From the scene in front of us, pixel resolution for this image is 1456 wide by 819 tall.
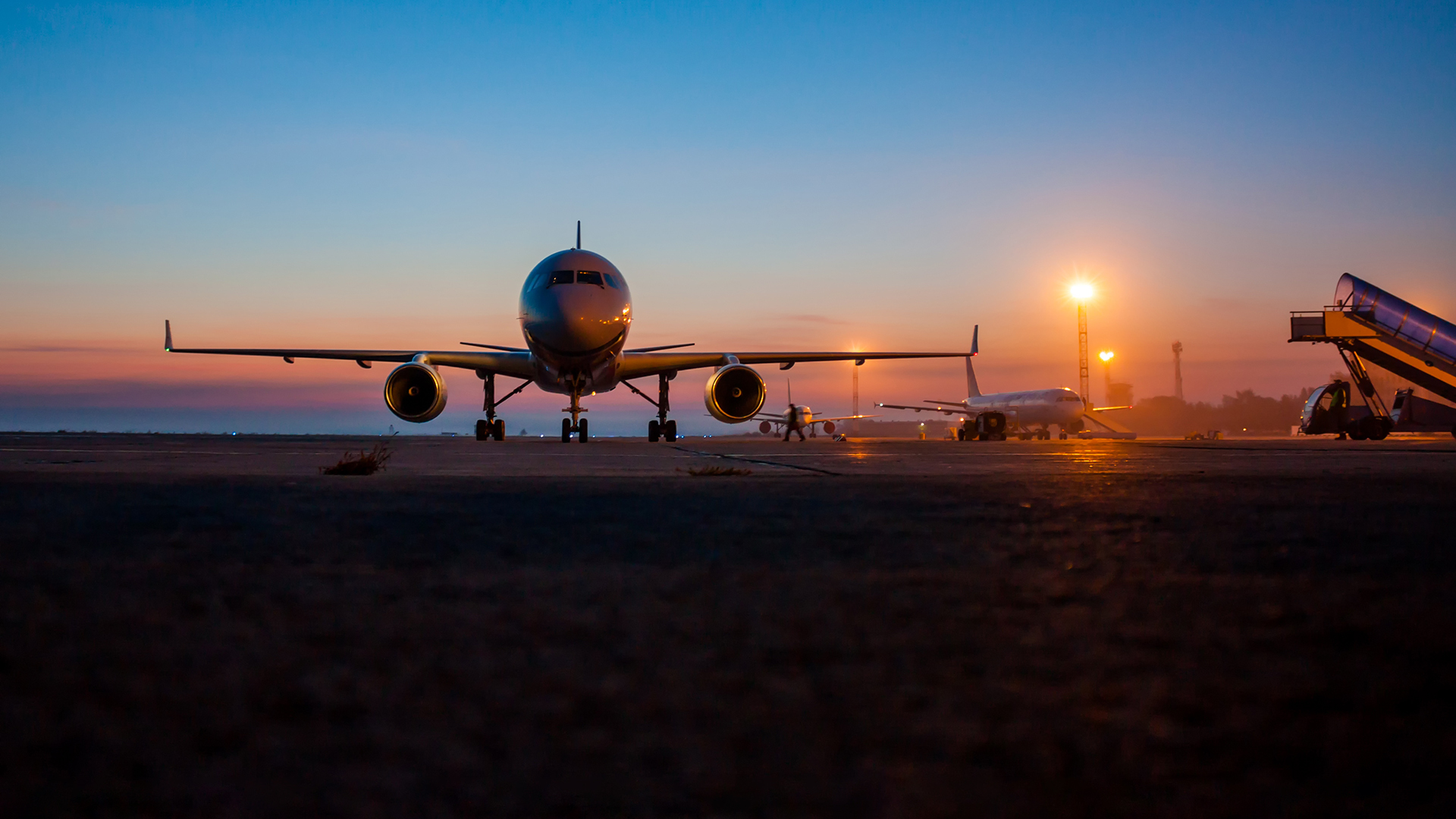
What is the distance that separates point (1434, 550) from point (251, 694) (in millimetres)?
1929

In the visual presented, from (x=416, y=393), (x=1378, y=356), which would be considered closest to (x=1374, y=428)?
(x=1378, y=356)

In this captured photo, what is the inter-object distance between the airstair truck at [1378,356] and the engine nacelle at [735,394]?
18.1m

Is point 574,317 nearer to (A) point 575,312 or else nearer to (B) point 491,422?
(A) point 575,312

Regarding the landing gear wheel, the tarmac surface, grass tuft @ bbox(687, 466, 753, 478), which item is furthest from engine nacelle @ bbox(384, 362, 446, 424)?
the landing gear wheel

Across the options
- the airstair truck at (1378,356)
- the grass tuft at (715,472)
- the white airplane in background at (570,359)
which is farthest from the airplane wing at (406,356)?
the airstair truck at (1378,356)

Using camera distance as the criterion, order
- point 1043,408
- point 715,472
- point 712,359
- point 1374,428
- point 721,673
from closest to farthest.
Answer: point 721,673, point 715,472, point 712,359, point 1374,428, point 1043,408

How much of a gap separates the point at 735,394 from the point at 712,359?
3933mm

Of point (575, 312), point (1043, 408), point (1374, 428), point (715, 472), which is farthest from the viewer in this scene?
point (1043, 408)

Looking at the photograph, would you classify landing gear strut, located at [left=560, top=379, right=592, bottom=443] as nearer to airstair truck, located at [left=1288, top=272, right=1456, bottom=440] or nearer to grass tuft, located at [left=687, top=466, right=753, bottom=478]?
grass tuft, located at [left=687, top=466, right=753, bottom=478]

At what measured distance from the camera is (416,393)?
14992mm

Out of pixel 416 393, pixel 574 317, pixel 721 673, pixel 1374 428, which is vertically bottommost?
pixel 721 673

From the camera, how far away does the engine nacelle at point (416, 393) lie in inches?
579

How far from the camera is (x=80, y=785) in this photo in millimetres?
556

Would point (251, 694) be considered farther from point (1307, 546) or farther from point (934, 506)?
point (934, 506)
